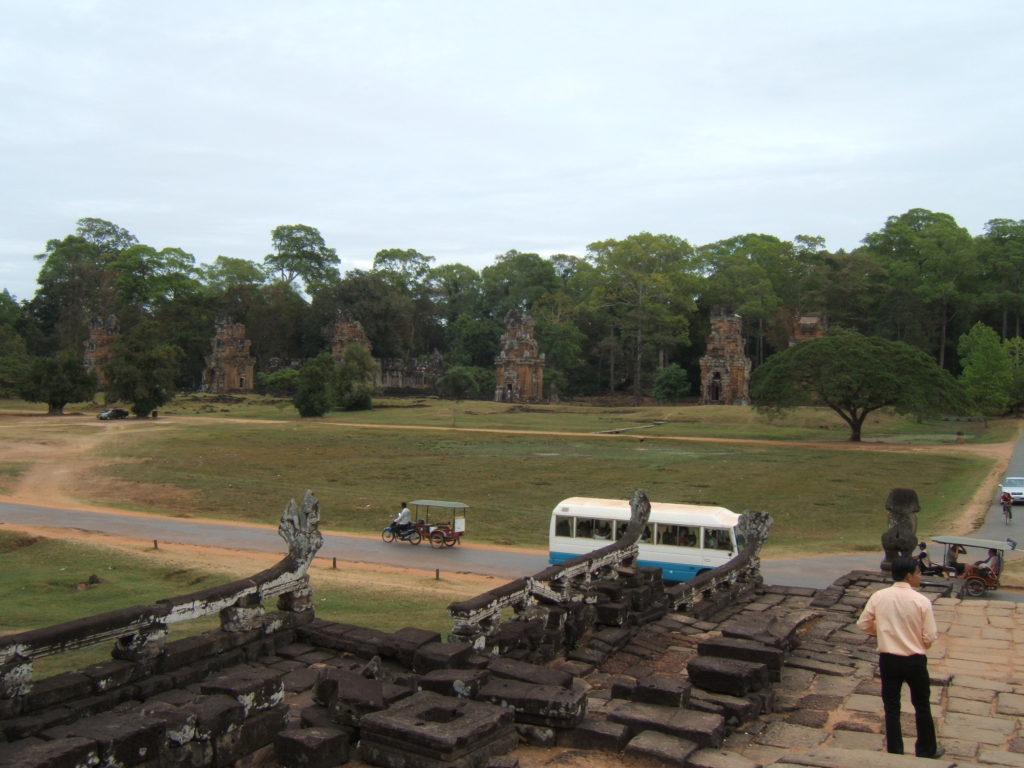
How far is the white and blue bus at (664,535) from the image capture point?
17250 mm

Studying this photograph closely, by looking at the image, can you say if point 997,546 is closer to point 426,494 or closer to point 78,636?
point 78,636

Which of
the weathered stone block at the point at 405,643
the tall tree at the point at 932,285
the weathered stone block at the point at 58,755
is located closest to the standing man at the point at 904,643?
the weathered stone block at the point at 405,643

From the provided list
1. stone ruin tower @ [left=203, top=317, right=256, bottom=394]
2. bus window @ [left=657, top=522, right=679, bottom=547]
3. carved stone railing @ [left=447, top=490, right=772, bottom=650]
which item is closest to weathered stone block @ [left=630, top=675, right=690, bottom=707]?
carved stone railing @ [left=447, top=490, right=772, bottom=650]

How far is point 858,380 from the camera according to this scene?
4300 cm

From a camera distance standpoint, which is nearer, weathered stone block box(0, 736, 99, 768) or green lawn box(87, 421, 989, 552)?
weathered stone block box(0, 736, 99, 768)

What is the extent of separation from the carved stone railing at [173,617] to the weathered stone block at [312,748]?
2.32 meters

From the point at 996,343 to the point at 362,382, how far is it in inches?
1701

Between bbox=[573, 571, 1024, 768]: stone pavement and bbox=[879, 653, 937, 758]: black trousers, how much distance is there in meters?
0.32

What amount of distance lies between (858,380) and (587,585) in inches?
1415

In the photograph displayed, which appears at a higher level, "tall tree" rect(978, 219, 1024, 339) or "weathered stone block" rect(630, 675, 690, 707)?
"tall tree" rect(978, 219, 1024, 339)

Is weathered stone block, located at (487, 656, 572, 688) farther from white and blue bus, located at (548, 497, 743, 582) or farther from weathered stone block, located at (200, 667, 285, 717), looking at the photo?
white and blue bus, located at (548, 497, 743, 582)

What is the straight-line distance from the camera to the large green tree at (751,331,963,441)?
4262cm

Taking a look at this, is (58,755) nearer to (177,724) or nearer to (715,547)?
(177,724)

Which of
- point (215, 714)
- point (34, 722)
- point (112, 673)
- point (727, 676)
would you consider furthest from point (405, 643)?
point (34, 722)
